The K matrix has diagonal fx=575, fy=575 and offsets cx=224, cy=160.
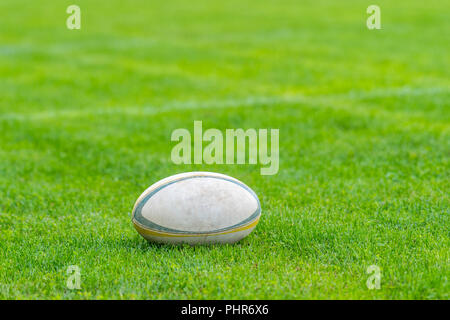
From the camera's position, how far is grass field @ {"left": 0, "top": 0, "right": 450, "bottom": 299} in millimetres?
3508

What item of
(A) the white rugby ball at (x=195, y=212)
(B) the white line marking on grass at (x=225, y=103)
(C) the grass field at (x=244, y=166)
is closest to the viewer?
(C) the grass field at (x=244, y=166)

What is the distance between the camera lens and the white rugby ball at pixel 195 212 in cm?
383

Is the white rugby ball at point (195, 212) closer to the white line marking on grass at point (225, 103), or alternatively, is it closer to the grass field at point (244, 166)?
the grass field at point (244, 166)

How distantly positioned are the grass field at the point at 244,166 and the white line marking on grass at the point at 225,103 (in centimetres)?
4

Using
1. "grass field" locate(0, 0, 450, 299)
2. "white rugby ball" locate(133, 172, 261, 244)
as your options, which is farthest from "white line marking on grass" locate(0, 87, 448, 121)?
"white rugby ball" locate(133, 172, 261, 244)

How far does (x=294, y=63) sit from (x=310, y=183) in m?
6.31

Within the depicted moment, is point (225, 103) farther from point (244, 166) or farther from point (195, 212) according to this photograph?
point (195, 212)

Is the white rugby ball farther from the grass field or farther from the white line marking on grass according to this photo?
the white line marking on grass

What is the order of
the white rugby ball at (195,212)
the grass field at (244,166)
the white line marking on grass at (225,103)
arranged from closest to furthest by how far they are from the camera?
the grass field at (244,166) < the white rugby ball at (195,212) < the white line marking on grass at (225,103)

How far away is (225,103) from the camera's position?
8.62 meters

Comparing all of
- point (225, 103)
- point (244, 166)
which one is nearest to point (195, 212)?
point (244, 166)

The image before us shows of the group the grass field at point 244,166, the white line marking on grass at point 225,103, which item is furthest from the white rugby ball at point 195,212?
the white line marking on grass at point 225,103

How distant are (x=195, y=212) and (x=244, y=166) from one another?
7.55 ft
